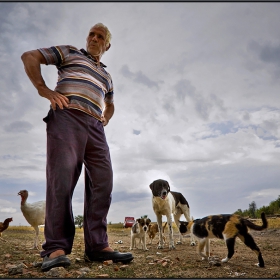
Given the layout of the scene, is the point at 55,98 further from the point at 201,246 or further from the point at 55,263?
the point at 201,246

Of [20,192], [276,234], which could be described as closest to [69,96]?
[20,192]

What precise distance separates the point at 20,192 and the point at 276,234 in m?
8.96

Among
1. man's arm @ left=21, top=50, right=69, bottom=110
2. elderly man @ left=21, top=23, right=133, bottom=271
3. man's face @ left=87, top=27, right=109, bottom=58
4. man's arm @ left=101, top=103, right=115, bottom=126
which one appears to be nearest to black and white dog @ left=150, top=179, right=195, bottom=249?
man's arm @ left=101, top=103, right=115, bottom=126

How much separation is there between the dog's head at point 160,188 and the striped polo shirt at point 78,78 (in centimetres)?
333

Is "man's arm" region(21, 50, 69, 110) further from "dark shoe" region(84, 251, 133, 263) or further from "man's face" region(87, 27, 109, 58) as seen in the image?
"dark shoe" region(84, 251, 133, 263)

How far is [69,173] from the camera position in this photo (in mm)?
4383

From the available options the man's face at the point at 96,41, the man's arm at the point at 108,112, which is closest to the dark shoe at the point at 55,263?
the man's arm at the point at 108,112

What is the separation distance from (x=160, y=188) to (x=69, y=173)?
3.67m

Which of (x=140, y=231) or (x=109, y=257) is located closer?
(x=109, y=257)

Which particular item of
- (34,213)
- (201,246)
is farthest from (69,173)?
(34,213)

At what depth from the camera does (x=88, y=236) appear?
495 centimetres

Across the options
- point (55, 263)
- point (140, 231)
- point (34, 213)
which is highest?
point (34, 213)

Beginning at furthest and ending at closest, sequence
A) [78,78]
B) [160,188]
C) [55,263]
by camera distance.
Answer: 1. [160,188]
2. [78,78]
3. [55,263]

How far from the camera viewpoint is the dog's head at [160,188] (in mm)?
7590
